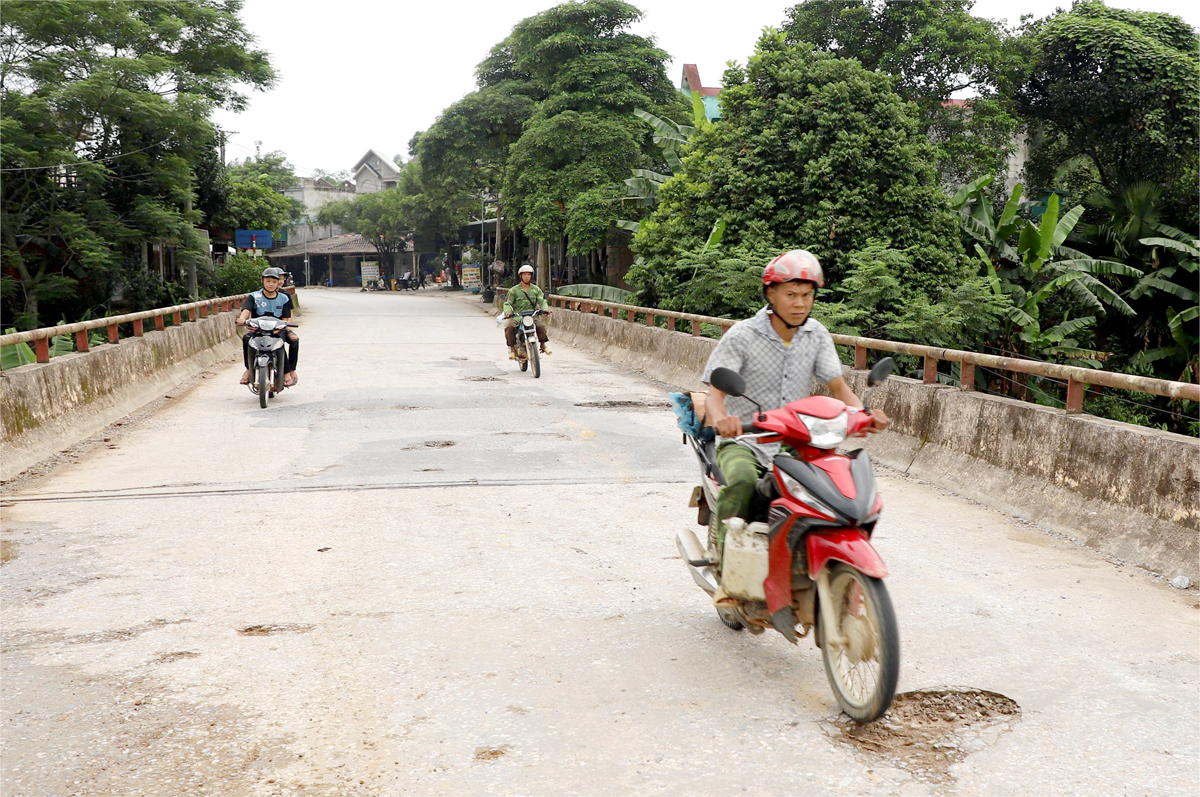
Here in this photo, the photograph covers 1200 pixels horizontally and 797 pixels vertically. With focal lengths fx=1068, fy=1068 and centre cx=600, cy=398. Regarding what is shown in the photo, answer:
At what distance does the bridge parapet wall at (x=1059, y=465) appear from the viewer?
18.6 ft

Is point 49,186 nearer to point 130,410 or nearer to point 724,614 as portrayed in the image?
point 130,410

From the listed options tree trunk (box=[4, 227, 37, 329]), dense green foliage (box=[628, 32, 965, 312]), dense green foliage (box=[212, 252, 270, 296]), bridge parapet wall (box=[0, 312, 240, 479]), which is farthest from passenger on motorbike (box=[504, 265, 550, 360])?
dense green foliage (box=[212, 252, 270, 296])

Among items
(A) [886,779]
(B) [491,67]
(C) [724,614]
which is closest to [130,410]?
(C) [724,614]

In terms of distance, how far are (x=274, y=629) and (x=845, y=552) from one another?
8.16 ft

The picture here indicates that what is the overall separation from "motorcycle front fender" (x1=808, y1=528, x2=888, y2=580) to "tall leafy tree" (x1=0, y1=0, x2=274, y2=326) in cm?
2141

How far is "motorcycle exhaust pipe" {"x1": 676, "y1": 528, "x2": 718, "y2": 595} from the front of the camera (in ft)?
14.7

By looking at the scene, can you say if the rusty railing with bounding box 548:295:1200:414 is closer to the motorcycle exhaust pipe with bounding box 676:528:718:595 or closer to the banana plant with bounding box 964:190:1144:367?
the motorcycle exhaust pipe with bounding box 676:528:718:595

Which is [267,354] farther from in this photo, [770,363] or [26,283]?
[26,283]

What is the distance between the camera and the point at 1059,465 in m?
6.70

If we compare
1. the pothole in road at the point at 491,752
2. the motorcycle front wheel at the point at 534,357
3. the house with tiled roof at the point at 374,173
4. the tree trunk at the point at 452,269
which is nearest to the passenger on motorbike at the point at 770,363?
the pothole in road at the point at 491,752

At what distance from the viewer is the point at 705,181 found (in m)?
19.8

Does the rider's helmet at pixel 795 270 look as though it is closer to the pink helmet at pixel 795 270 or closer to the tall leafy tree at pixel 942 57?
the pink helmet at pixel 795 270

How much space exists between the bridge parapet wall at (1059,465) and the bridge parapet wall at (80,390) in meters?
6.96

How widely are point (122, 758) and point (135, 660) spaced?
0.95 metres
